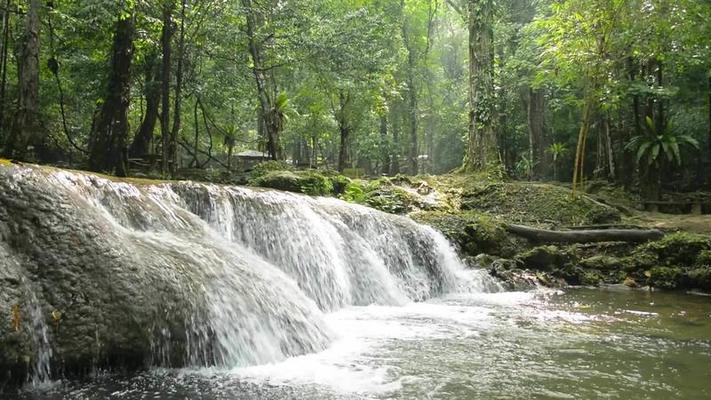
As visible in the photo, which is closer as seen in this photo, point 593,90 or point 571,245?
point 571,245

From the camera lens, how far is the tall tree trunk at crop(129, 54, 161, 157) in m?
15.5

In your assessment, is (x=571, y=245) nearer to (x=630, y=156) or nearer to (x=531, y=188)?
(x=531, y=188)

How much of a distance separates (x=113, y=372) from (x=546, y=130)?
2895 centimetres

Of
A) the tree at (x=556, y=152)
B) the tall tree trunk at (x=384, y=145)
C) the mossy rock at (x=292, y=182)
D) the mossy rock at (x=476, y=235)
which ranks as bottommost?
the mossy rock at (x=476, y=235)

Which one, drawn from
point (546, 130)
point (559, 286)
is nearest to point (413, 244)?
point (559, 286)

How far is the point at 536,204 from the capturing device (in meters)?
14.6

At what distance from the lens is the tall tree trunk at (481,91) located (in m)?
17.7

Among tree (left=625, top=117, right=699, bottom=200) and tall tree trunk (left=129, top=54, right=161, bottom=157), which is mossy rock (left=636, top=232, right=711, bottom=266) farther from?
tall tree trunk (left=129, top=54, right=161, bottom=157)

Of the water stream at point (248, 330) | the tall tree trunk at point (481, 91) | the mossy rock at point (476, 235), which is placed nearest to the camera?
the water stream at point (248, 330)

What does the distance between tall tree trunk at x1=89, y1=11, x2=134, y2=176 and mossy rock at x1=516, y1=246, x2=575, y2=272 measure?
9.13m

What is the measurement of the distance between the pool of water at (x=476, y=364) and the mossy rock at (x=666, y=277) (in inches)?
107

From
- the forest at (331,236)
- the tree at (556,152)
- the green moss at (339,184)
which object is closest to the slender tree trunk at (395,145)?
the forest at (331,236)

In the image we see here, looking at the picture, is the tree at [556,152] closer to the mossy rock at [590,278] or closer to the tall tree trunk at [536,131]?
the tall tree trunk at [536,131]

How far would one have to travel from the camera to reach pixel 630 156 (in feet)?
77.5
